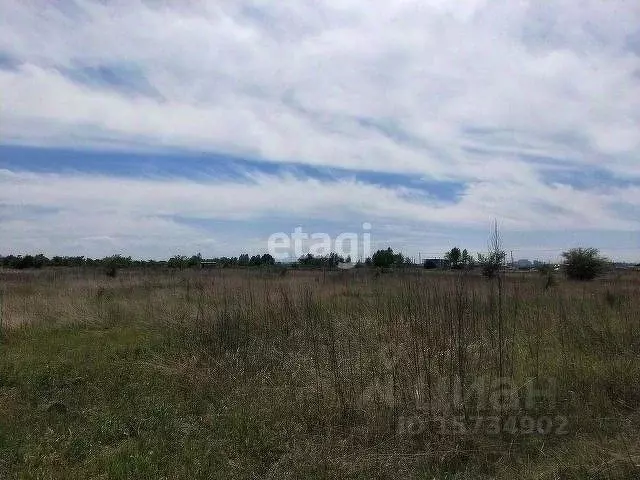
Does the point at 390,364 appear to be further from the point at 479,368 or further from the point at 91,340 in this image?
the point at 91,340

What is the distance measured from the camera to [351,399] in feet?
19.1

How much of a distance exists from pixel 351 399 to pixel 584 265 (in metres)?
27.5

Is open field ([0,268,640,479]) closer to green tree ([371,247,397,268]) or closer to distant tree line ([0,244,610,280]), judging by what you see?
distant tree line ([0,244,610,280])

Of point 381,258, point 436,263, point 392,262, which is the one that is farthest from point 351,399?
point 381,258

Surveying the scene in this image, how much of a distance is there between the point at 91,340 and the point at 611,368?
9260mm

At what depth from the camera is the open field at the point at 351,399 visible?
475 cm

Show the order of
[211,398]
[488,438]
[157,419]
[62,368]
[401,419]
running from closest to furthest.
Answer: [488,438], [401,419], [157,419], [211,398], [62,368]

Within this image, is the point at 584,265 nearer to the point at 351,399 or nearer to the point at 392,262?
the point at 392,262

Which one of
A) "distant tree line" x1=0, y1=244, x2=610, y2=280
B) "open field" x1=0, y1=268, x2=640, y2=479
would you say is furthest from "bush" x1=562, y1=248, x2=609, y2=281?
"open field" x1=0, y1=268, x2=640, y2=479

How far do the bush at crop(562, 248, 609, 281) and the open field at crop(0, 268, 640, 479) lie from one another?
21.6 m

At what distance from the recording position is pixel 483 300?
1007cm

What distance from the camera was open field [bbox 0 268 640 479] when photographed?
475cm

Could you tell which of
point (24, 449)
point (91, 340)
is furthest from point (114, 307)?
point (24, 449)

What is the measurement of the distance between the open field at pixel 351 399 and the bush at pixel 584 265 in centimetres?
2163
